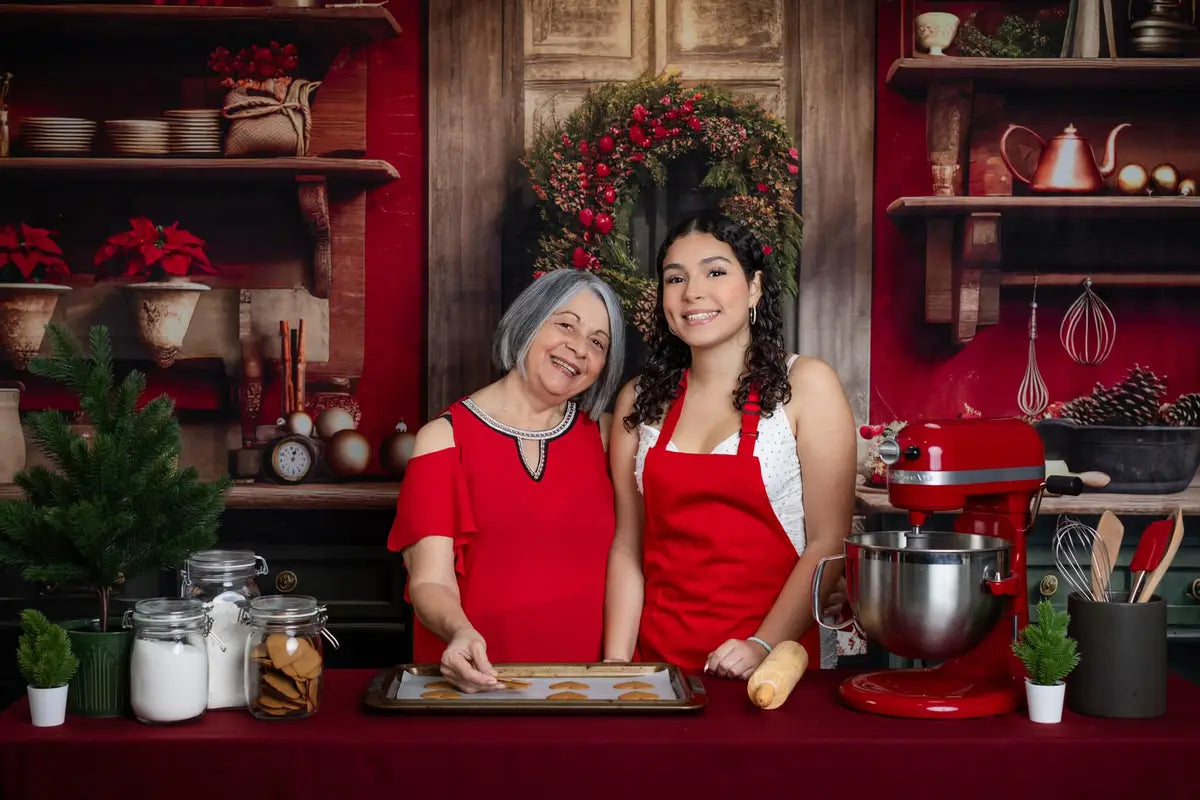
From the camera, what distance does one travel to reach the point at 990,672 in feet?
5.45

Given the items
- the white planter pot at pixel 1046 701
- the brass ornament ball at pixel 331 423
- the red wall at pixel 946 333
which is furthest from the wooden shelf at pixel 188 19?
the white planter pot at pixel 1046 701

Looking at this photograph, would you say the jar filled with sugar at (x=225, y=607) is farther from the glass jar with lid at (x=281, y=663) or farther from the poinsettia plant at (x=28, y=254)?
the poinsettia plant at (x=28, y=254)

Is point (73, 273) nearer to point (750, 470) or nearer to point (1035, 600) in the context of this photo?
point (750, 470)

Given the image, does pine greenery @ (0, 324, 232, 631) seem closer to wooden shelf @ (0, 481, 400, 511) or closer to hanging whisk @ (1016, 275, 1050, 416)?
wooden shelf @ (0, 481, 400, 511)

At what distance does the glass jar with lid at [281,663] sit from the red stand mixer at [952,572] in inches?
28.8

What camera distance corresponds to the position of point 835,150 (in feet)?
10.2

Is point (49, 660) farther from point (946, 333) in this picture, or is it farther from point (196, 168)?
point (946, 333)

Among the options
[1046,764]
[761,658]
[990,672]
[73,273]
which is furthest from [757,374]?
[73,273]

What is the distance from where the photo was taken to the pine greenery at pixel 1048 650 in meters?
1.51

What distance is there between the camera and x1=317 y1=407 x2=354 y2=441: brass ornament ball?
3129 mm

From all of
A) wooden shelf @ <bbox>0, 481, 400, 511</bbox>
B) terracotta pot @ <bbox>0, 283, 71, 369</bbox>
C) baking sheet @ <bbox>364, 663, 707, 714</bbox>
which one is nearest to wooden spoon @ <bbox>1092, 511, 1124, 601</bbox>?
baking sheet @ <bbox>364, 663, 707, 714</bbox>

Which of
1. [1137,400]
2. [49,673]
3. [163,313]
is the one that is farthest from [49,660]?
[1137,400]

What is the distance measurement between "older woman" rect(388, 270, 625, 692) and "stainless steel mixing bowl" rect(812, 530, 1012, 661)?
84 cm

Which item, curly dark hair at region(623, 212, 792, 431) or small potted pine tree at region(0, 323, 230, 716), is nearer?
small potted pine tree at region(0, 323, 230, 716)
